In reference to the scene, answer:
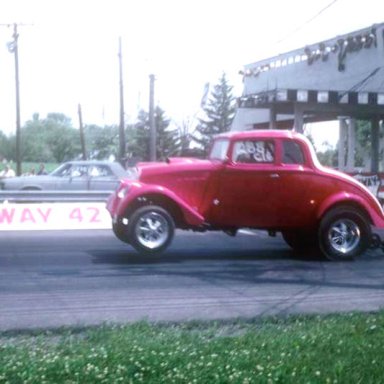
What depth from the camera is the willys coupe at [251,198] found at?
13.1m

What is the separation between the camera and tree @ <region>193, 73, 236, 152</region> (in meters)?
→ 45.2

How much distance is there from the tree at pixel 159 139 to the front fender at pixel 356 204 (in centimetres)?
3354

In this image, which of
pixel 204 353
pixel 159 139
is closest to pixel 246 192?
pixel 204 353

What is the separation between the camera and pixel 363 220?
13.3 metres

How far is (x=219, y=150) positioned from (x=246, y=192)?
935mm

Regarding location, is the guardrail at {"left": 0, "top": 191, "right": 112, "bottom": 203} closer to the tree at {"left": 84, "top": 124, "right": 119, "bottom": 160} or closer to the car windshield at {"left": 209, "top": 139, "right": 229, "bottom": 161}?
the car windshield at {"left": 209, "top": 139, "right": 229, "bottom": 161}

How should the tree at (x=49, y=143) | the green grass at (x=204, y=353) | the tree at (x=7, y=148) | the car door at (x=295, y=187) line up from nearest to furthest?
the green grass at (x=204, y=353)
the car door at (x=295, y=187)
the tree at (x=49, y=143)
the tree at (x=7, y=148)

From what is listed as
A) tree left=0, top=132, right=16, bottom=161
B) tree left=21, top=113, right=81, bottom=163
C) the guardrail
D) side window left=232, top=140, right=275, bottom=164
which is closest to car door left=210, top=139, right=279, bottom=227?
side window left=232, top=140, right=275, bottom=164

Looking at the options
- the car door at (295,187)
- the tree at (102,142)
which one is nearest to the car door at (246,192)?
the car door at (295,187)

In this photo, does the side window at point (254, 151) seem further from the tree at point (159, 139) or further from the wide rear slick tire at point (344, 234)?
the tree at point (159, 139)

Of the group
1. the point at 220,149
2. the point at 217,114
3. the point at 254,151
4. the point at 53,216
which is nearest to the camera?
the point at 254,151

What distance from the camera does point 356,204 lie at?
13.4m

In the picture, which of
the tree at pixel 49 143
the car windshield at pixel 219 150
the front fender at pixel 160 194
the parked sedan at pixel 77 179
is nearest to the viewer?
the front fender at pixel 160 194

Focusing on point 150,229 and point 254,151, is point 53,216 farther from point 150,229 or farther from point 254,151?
point 254,151
